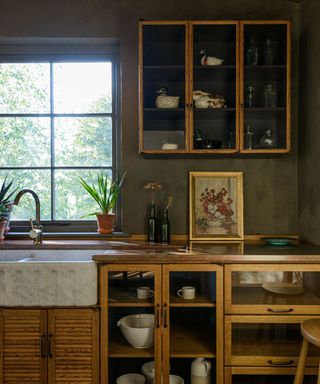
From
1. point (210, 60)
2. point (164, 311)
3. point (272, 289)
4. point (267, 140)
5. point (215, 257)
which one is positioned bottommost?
point (164, 311)

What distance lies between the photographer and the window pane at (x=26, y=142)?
3195 mm

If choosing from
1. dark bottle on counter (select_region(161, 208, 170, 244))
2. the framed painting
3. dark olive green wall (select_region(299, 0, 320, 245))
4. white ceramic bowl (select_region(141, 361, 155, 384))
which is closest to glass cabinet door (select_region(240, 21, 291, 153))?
dark olive green wall (select_region(299, 0, 320, 245))

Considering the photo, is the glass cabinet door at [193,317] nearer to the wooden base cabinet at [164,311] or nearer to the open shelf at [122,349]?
the wooden base cabinet at [164,311]

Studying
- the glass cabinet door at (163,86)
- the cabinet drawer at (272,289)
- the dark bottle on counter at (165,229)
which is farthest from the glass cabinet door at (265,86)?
the cabinet drawer at (272,289)

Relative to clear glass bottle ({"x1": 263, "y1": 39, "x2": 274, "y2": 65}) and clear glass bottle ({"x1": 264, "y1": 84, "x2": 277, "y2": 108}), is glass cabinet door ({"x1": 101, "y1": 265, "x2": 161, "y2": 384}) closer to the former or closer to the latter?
clear glass bottle ({"x1": 264, "y1": 84, "x2": 277, "y2": 108})

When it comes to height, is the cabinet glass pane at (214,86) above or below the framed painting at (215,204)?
above

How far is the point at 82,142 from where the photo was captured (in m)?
3.20

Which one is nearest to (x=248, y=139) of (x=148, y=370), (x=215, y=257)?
(x=215, y=257)

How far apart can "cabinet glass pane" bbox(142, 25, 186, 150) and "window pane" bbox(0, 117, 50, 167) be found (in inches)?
31.7

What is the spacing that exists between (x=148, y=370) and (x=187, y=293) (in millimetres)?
500

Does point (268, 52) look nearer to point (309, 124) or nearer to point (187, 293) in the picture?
point (309, 124)

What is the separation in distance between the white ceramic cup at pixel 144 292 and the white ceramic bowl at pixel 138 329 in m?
0.11

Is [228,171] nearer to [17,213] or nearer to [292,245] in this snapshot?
[292,245]

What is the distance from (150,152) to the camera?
281cm
